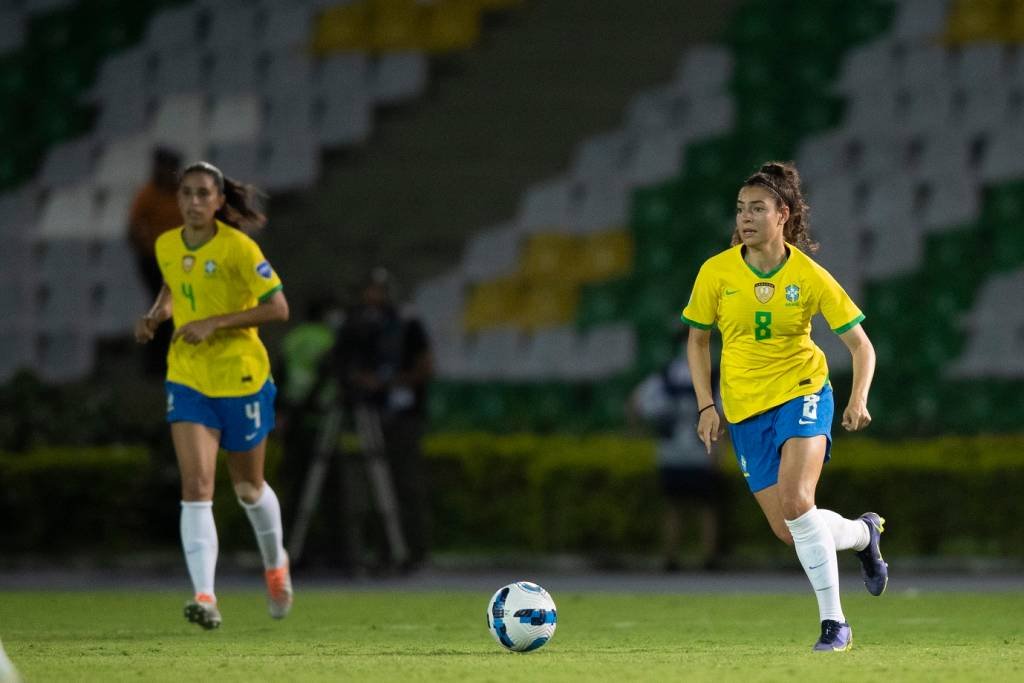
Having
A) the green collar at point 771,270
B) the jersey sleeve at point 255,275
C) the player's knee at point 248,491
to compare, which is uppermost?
the jersey sleeve at point 255,275

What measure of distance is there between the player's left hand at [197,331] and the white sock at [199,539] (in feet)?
2.65

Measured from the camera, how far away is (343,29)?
22078mm

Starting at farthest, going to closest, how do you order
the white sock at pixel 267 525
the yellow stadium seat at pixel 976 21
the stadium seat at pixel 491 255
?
1. the yellow stadium seat at pixel 976 21
2. the stadium seat at pixel 491 255
3. the white sock at pixel 267 525

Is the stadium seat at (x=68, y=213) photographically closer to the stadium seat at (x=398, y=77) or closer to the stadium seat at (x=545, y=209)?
the stadium seat at (x=398, y=77)

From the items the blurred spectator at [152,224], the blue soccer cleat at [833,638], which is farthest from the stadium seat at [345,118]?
the blue soccer cleat at [833,638]

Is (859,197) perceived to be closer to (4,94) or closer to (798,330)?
(4,94)

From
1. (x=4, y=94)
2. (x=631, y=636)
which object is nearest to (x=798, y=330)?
(x=631, y=636)

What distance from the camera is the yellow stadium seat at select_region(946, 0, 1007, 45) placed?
20344mm

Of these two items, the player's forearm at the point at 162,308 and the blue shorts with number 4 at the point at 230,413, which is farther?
the player's forearm at the point at 162,308

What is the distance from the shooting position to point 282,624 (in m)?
9.64

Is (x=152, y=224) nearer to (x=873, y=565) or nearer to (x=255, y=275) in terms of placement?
(x=255, y=275)

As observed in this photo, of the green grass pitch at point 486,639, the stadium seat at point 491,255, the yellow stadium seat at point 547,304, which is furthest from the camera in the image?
the stadium seat at point 491,255

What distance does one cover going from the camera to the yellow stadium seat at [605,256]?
19.7 meters

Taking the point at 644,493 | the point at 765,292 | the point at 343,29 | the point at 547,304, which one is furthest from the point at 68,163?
the point at 765,292
